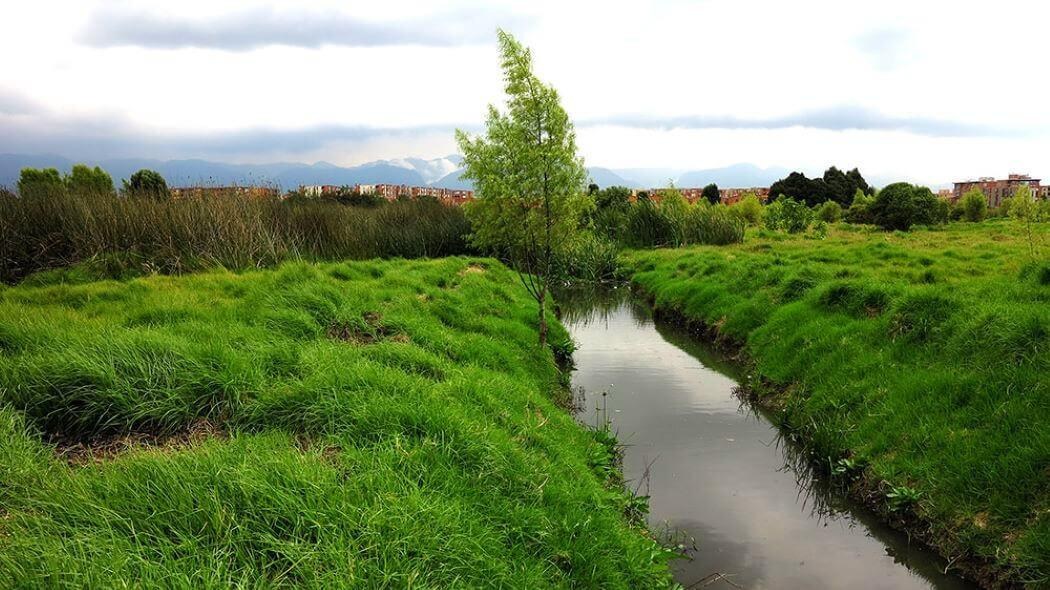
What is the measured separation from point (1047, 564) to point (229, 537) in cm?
617

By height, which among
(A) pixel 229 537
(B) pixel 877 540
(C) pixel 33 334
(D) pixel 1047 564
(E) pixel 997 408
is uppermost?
(C) pixel 33 334

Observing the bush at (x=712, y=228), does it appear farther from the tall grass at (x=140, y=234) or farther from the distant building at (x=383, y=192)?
the tall grass at (x=140, y=234)

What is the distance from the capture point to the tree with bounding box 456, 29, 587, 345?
31.2 ft

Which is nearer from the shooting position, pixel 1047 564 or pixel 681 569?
pixel 1047 564

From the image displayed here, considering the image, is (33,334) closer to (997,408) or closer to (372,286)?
(372,286)

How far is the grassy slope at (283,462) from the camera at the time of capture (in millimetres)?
2730

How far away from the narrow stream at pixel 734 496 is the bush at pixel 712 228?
60.7 ft

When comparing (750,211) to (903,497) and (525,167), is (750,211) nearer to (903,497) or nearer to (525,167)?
(525,167)

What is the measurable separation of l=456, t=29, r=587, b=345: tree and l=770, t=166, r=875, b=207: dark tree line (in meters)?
58.5

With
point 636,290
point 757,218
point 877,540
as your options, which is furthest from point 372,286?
point 757,218

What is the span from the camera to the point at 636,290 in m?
23.4

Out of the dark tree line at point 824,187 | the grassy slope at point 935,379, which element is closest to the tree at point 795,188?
the dark tree line at point 824,187

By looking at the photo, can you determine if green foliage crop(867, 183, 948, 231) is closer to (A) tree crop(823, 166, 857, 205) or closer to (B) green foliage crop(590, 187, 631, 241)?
(B) green foliage crop(590, 187, 631, 241)

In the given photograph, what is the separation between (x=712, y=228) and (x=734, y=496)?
2481 cm
